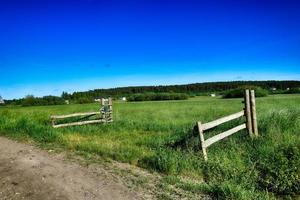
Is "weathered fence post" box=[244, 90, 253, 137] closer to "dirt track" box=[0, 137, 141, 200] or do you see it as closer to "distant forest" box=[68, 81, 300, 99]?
"dirt track" box=[0, 137, 141, 200]

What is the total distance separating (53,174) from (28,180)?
62 cm

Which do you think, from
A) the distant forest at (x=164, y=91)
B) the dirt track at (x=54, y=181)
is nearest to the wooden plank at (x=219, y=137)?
the dirt track at (x=54, y=181)

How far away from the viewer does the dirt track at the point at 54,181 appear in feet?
24.6

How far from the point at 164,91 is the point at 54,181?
336ft

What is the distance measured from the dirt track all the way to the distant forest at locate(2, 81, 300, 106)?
5836 centimetres

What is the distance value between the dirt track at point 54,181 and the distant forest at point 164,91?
5836cm

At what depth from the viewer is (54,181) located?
8.30 meters

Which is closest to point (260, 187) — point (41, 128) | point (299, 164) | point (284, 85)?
point (299, 164)

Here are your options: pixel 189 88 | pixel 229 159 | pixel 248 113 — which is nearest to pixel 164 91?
pixel 189 88

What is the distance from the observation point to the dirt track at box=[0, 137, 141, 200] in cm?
748

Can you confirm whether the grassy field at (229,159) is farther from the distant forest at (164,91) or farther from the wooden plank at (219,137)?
the distant forest at (164,91)

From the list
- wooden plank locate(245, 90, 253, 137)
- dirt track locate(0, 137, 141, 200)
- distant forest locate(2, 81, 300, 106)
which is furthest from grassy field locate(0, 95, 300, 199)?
distant forest locate(2, 81, 300, 106)

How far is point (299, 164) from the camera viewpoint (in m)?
9.49

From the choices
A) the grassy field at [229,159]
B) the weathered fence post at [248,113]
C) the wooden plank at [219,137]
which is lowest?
the grassy field at [229,159]
